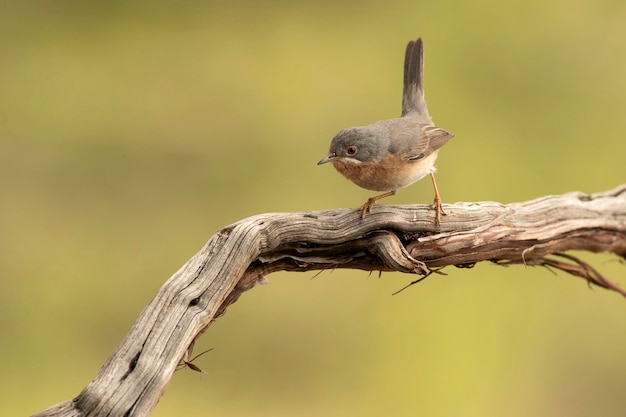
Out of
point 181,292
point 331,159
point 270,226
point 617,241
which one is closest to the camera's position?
point 181,292

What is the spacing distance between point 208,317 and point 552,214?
141 cm

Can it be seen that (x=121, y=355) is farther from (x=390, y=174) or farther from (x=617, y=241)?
(x=617, y=241)

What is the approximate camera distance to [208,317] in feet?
6.73

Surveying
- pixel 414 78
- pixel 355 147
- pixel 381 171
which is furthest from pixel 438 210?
pixel 414 78

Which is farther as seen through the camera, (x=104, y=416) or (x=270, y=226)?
(x=270, y=226)

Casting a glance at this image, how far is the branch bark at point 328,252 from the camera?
75.8 inches

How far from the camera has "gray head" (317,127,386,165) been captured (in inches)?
99.6

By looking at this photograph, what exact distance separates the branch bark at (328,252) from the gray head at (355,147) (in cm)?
25

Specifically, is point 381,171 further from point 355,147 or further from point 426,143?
point 426,143

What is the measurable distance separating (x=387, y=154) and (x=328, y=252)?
488 mm

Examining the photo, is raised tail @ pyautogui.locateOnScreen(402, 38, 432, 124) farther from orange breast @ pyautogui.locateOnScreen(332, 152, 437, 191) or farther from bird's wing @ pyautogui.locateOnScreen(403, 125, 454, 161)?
orange breast @ pyautogui.locateOnScreen(332, 152, 437, 191)

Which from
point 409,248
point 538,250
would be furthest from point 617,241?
point 409,248

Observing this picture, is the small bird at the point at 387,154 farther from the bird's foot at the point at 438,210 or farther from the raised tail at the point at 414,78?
the raised tail at the point at 414,78

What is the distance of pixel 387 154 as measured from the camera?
2578 millimetres
